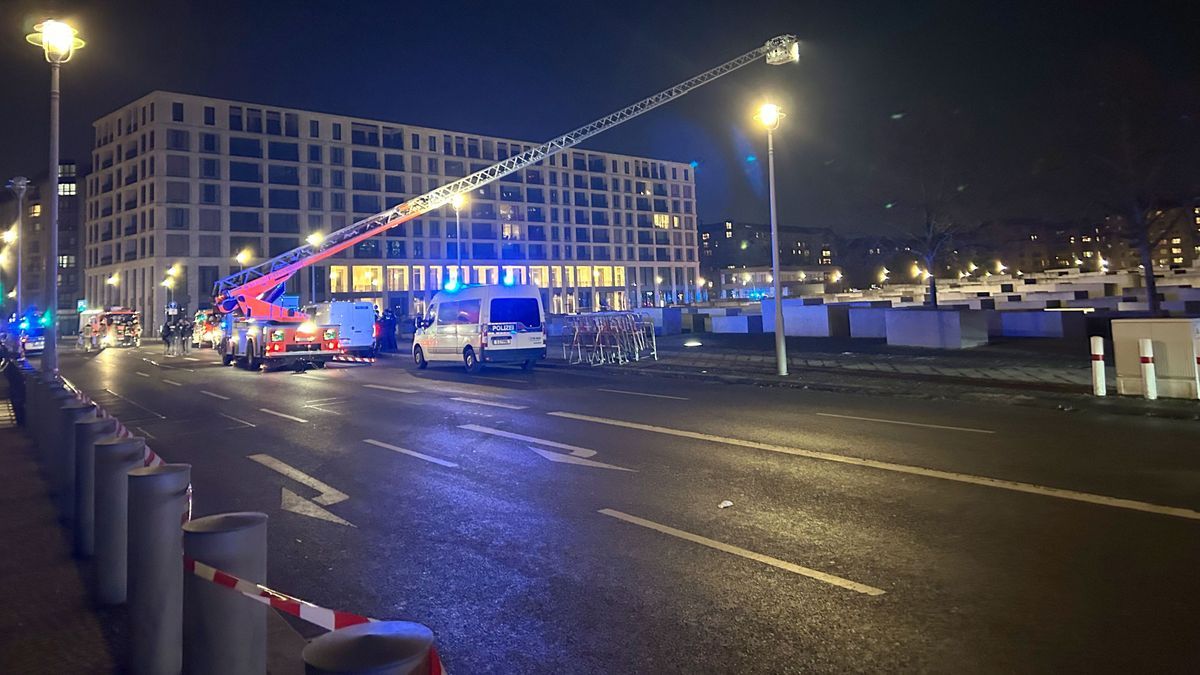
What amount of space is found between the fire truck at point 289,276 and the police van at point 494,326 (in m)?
5.63

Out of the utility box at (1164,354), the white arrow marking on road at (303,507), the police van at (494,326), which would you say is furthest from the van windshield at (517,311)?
the utility box at (1164,354)

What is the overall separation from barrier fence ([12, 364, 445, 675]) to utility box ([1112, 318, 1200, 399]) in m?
14.2

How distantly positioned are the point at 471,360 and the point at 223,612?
19.3 meters

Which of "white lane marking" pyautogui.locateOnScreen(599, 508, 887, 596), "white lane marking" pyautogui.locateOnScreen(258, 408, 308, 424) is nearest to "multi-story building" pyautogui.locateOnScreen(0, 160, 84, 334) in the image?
"white lane marking" pyautogui.locateOnScreen(258, 408, 308, 424)

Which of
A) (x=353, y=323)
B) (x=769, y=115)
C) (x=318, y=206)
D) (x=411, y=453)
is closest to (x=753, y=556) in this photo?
(x=411, y=453)

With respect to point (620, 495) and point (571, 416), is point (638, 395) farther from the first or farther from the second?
point (620, 495)

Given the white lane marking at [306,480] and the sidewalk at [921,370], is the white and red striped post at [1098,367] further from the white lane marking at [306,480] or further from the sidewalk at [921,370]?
the white lane marking at [306,480]

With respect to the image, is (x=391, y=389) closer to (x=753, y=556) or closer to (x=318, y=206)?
(x=753, y=556)

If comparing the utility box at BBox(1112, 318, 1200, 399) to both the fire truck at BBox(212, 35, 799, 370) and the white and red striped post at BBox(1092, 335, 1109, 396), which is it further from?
the fire truck at BBox(212, 35, 799, 370)

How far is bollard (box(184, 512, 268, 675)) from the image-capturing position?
9.81ft

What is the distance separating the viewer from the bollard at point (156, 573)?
3.61 meters

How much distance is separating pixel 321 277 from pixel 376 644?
82.8 m

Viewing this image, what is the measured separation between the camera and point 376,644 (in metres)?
2.20

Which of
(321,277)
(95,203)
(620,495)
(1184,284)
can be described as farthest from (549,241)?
(620,495)
